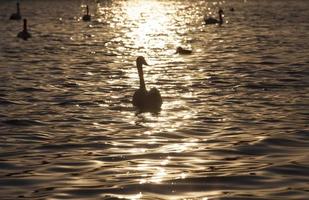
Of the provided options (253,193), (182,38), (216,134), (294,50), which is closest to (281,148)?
(216,134)

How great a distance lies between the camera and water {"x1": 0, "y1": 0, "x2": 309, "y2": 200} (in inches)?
551

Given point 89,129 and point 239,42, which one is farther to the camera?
point 239,42

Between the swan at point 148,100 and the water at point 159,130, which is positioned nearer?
the water at point 159,130

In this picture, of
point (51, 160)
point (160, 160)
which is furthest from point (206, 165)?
point (51, 160)

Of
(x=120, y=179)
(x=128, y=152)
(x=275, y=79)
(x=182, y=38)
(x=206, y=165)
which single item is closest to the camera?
(x=120, y=179)

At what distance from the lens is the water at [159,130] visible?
13984mm

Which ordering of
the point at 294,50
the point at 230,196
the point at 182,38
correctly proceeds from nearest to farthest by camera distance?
the point at 230,196
the point at 294,50
the point at 182,38

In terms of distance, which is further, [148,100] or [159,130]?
[148,100]

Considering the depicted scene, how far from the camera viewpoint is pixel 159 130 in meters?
19.9

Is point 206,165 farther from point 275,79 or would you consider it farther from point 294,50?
point 294,50

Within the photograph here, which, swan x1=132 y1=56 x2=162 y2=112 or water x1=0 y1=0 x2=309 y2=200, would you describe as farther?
swan x1=132 y1=56 x2=162 y2=112

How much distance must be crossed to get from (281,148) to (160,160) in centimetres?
289

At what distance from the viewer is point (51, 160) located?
16.2 m

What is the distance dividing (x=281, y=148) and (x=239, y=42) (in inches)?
1465
